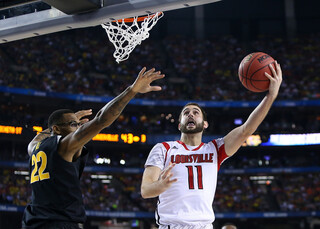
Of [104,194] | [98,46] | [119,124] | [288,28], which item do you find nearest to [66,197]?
[104,194]

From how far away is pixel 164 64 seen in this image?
29.1 m

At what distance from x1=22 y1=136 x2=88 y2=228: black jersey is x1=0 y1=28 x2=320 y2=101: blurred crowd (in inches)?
814

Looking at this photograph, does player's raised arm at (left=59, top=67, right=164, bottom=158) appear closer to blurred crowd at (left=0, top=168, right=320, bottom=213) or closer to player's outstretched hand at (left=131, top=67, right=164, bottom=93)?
player's outstretched hand at (left=131, top=67, right=164, bottom=93)

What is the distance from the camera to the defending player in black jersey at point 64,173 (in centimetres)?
351

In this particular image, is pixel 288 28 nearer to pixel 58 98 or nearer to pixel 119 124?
pixel 119 124

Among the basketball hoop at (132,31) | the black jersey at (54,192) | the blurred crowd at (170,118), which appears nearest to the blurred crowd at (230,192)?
the blurred crowd at (170,118)

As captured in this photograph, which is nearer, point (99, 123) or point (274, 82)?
point (99, 123)

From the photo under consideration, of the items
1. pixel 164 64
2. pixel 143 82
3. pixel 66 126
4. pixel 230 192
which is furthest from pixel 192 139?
pixel 164 64

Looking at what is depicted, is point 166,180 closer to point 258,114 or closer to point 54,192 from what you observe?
point 54,192

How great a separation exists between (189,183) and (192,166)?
7.2 inches

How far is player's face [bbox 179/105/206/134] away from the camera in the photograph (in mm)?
4520

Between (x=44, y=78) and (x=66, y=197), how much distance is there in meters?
22.2

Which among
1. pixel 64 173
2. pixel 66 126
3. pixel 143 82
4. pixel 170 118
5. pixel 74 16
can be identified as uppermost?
pixel 74 16

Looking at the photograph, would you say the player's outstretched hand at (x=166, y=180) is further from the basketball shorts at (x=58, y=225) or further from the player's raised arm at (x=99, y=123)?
the basketball shorts at (x=58, y=225)
